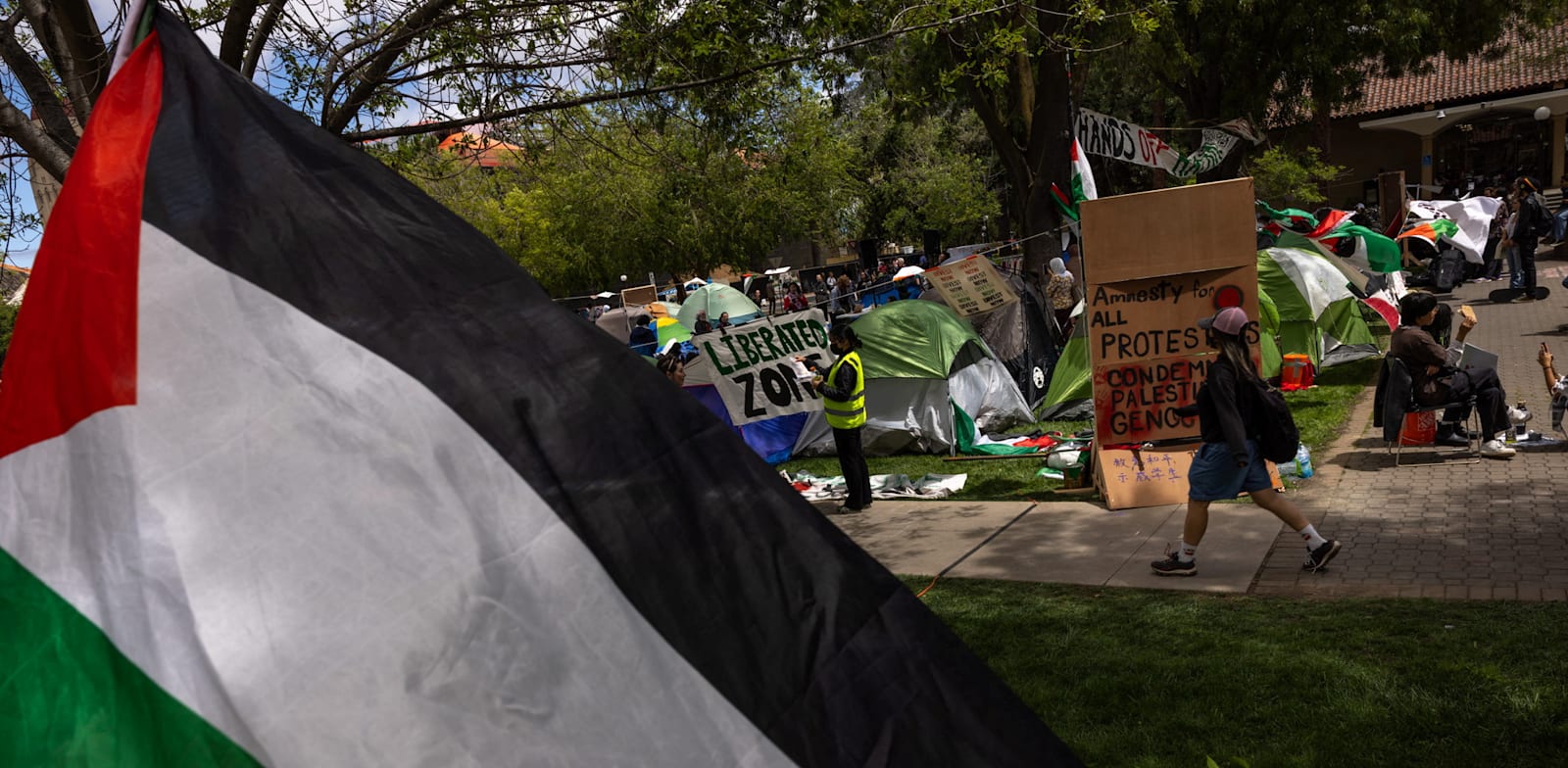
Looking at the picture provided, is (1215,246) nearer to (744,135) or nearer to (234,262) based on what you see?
(744,135)

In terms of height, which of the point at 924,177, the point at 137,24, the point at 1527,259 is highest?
the point at 924,177

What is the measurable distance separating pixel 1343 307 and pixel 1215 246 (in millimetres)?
6724

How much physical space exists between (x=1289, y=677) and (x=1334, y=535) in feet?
9.14

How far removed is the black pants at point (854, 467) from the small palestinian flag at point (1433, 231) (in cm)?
1461

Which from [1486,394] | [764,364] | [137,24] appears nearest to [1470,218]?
[1486,394]

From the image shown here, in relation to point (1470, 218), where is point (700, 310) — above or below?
below

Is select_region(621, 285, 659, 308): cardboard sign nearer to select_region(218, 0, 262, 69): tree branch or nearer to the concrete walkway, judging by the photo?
the concrete walkway

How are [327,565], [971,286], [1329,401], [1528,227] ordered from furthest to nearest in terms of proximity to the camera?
[1528,227]
[971,286]
[1329,401]
[327,565]

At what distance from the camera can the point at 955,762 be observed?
164 centimetres

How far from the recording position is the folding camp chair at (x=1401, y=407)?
9.30 metres

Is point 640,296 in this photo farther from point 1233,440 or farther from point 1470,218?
point 1233,440

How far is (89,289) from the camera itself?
1.68 m

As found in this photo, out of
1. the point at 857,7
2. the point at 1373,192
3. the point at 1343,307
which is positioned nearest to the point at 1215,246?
the point at 857,7

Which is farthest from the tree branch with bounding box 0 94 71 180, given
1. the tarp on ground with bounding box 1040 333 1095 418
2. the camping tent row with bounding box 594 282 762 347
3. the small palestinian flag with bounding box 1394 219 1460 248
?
the small palestinian flag with bounding box 1394 219 1460 248
